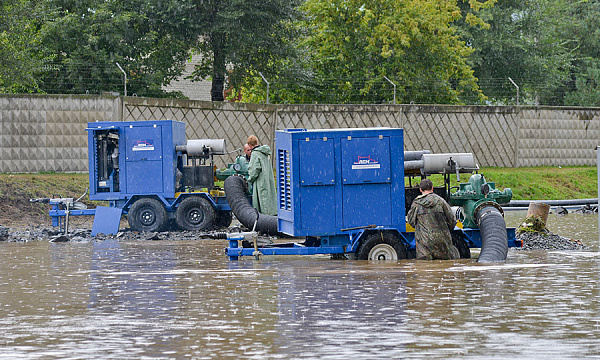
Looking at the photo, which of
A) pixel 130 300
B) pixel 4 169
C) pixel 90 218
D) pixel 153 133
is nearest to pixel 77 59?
pixel 4 169

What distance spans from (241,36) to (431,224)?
56.8ft

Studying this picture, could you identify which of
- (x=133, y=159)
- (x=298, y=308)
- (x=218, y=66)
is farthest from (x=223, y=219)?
(x=298, y=308)

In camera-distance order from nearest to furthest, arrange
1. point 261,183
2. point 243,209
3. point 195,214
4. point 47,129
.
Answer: point 261,183 → point 243,209 → point 195,214 → point 47,129

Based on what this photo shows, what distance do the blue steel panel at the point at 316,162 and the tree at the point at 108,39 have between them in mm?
14951

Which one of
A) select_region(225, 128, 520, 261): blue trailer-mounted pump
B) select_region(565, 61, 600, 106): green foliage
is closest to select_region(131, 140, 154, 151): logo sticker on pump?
select_region(225, 128, 520, 261): blue trailer-mounted pump

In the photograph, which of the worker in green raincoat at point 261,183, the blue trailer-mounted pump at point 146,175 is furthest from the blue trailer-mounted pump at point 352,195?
the blue trailer-mounted pump at point 146,175

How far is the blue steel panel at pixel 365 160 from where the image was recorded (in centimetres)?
1453

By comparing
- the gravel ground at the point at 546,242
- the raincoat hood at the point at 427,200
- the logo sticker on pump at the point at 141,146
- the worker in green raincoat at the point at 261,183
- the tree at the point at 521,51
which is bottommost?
the gravel ground at the point at 546,242

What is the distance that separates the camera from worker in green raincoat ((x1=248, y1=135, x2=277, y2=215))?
61.1 feet

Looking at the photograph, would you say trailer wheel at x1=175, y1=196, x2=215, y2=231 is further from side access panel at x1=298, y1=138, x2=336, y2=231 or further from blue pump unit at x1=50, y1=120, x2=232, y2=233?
side access panel at x1=298, y1=138, x2=336, y2=231

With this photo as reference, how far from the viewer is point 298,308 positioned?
10172 mm

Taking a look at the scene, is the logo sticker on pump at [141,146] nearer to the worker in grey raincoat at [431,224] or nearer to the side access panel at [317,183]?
the side access panel at [317,183]

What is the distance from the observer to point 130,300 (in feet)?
35.7

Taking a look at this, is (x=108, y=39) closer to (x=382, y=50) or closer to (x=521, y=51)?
(x=382, y=50)
